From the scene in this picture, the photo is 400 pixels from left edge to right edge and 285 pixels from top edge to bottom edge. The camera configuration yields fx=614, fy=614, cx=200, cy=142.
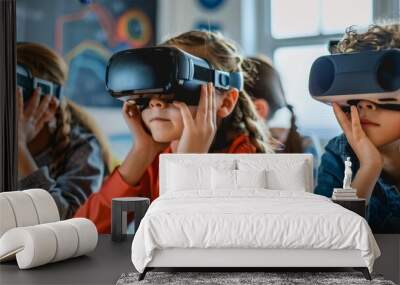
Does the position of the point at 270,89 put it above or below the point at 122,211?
above

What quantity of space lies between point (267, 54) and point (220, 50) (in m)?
0.51

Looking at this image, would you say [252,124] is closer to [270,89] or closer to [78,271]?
[270,89]

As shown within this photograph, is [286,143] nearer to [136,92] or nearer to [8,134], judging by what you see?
[136,92]

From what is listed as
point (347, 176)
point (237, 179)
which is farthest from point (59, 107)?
point (347, 176)

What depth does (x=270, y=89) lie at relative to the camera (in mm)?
6559

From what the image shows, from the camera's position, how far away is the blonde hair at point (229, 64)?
6.57 m

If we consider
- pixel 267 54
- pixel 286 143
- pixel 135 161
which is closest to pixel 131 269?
pixel 135 161

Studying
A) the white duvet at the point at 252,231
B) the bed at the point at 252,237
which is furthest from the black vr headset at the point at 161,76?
the white duvet at the point at 252,231

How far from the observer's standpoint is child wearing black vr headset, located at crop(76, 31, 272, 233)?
6.55m

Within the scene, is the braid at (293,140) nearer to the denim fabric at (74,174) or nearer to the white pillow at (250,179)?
the white pillow at (250,179)

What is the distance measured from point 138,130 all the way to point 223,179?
132 centimetres

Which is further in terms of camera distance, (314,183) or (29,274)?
(314,183)

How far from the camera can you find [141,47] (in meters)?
6.62

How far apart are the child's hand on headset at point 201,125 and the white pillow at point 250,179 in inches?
33.0
